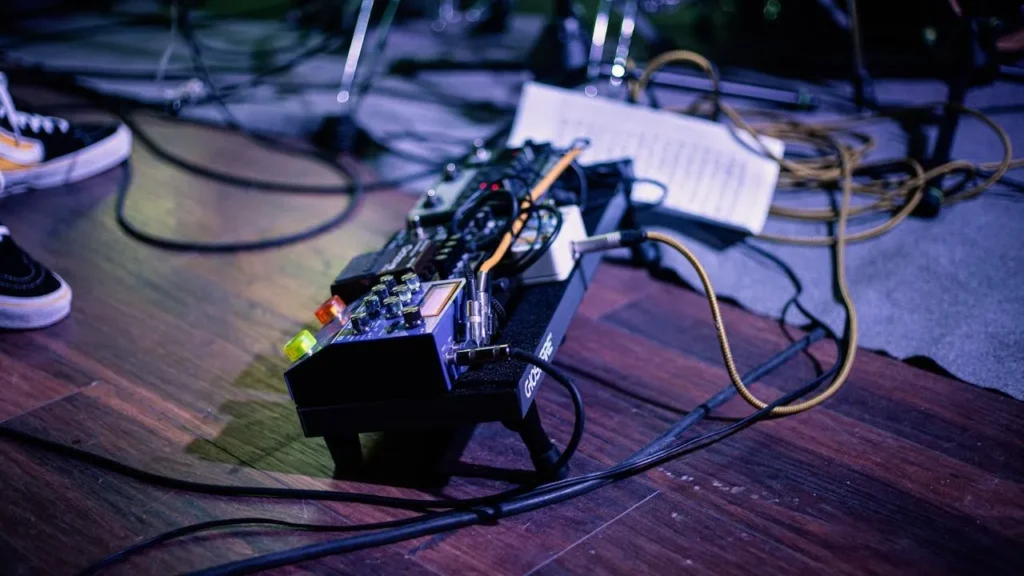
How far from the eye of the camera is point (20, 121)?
1739 millimetres

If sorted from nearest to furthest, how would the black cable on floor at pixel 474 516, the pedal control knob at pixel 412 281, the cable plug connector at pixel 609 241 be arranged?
1. the black cable on floor at pixel 474 516
2. the pedal control knob at pixel 412 281
3. the cable plug connector at pixel 609 241

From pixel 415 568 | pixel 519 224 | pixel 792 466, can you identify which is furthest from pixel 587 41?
pixel 415 568

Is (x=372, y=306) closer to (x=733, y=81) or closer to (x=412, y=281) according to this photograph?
(x=412, y=281)

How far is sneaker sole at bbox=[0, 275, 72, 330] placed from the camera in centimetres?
123

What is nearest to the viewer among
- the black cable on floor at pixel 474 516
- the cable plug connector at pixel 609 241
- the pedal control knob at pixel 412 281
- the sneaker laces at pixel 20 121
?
the black cable on floor at pixel 474 516

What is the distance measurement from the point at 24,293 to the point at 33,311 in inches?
1.2

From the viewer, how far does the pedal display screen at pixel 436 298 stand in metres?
0.84

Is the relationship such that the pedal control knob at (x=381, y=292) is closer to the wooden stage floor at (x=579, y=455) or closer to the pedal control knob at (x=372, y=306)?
the pedal control knob at (x=372, y=306)

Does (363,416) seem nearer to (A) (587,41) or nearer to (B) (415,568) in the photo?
(B) (415,568)

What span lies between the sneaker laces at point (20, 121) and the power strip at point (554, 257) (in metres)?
1.26

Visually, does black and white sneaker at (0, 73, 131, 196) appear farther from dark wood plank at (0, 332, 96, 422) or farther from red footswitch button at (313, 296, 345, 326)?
red footswitch button at (313, 296, 345, 326)

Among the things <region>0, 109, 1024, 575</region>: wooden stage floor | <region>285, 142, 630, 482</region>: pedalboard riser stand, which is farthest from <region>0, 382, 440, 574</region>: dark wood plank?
<region>285, 142, 630, 482</region>: pedalboard riser stand

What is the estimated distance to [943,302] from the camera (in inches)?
48.3

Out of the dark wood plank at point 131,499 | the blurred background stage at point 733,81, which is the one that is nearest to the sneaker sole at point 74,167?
the blurred background stage at point 733,81
